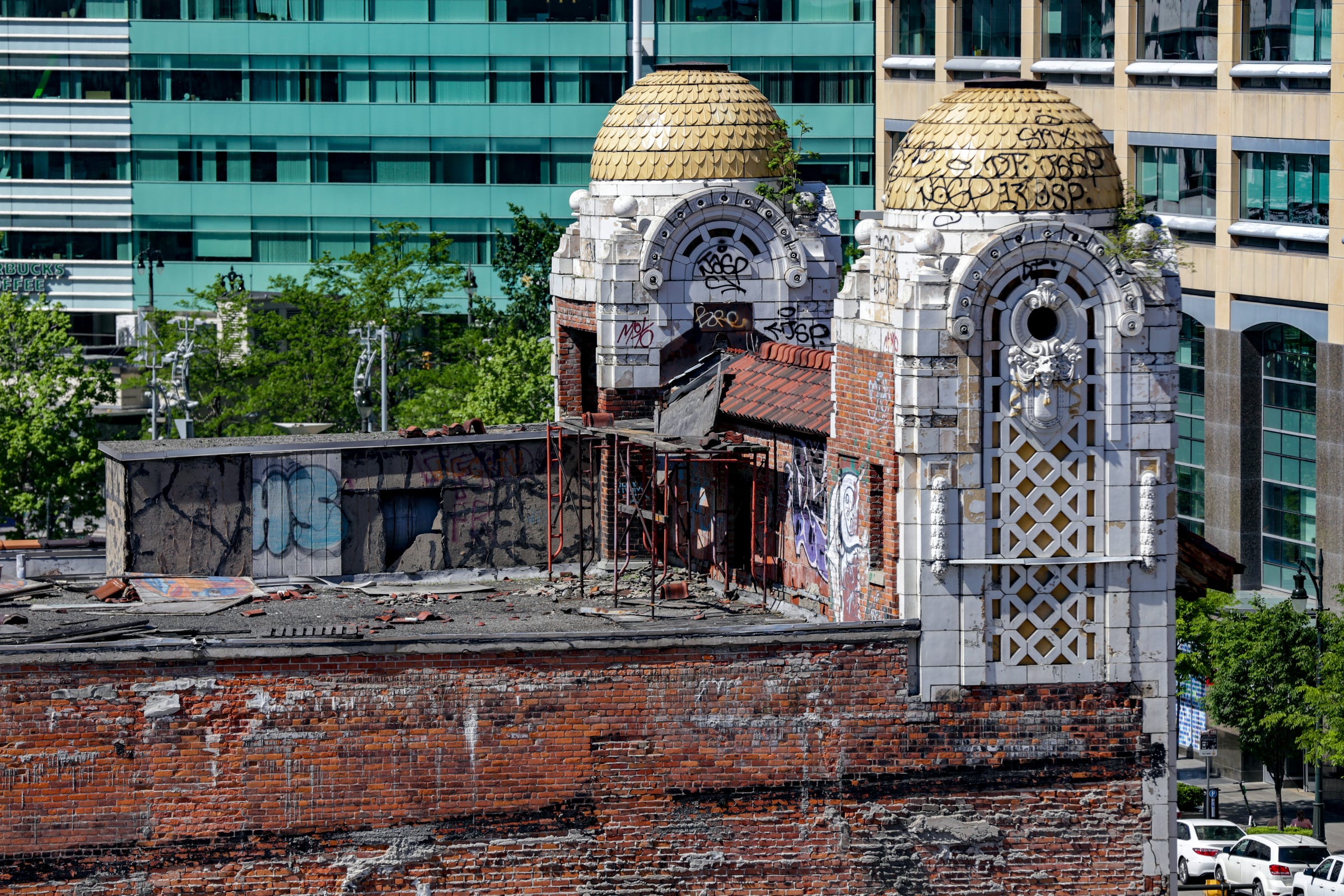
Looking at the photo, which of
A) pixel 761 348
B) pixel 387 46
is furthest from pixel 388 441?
pixel 387 46

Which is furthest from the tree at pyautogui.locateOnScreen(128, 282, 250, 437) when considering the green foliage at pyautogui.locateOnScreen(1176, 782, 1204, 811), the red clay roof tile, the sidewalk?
the red clay roof tile

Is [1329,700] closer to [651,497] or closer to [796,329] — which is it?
[796,329]

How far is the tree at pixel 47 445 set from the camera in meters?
72.1

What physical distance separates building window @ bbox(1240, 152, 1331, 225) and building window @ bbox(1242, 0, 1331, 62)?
272cm

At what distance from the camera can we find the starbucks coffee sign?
12075 cm

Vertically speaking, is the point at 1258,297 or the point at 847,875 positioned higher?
the point at 1258,297

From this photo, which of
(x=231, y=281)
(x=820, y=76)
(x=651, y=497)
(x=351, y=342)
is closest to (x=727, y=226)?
(x=651, y=497)

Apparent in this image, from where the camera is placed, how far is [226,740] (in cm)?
3144

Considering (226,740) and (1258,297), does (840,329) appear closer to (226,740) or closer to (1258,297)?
(226,740)

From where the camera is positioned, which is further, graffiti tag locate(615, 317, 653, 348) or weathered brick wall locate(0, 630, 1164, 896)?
graffiti tag locate(615, 317, 653, 348)

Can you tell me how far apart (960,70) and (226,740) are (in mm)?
60124

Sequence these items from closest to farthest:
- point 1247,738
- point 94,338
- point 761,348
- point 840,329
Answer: point 840,329, point 761,348, point 1247,738, point 94,338

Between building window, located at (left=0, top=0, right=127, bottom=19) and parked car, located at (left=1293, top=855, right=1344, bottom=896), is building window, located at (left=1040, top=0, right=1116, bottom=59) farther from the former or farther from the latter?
building window, located at (left=0, top=0, right=127, bottom=19)

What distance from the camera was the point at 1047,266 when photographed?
31828 millimetres
